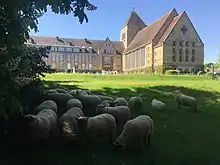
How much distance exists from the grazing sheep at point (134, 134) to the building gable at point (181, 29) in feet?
217

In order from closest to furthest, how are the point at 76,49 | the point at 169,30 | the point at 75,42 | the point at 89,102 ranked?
the point at 89,102 < the point at 169,30 < the point at 76,49 < the point at 75,42

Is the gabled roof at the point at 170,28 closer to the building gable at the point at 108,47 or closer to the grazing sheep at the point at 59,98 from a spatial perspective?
the building gable at the point at 108,47

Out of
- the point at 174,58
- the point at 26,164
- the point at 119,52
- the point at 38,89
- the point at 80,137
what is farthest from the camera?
the point at 119,52

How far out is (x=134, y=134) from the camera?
849cm

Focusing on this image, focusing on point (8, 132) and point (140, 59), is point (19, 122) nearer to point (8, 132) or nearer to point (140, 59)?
point (8, 132)

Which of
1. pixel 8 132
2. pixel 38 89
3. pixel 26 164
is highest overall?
pixel 38 89

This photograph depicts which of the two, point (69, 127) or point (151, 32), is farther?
point (151, 32)

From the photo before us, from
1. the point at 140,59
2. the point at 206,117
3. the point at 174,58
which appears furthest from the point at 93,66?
the point at 206,117

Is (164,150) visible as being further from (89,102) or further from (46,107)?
(89,102)

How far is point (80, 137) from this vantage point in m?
8.75

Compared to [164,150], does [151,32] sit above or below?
above

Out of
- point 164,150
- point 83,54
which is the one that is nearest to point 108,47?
point 83,54

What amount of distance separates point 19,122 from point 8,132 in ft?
→ 1.93

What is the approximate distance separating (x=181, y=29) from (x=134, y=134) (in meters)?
69.1
